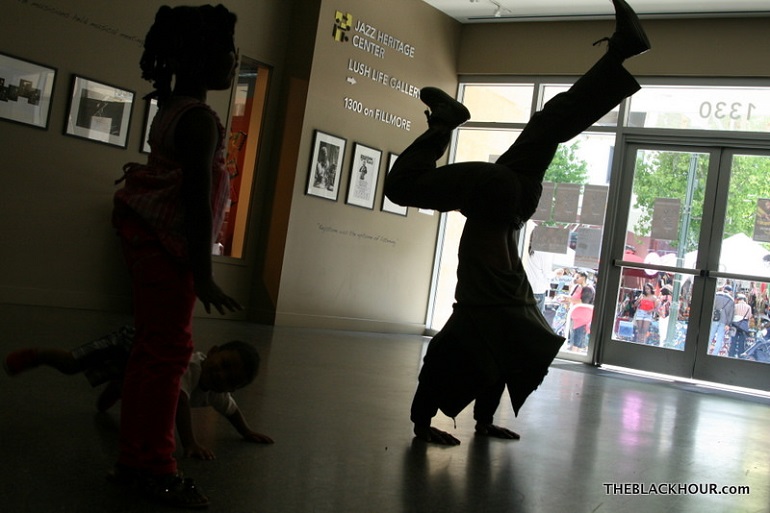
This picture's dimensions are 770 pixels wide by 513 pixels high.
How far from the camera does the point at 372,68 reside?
947cm

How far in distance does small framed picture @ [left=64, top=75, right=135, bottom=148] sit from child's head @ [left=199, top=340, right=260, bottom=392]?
4.85m

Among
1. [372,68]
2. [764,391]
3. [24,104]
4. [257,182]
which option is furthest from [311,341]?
[764,391]

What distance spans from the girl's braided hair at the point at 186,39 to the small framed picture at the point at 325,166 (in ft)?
21.8

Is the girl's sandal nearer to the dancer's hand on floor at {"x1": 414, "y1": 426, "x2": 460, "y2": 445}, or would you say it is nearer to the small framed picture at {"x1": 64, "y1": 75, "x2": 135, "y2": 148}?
the dancer's hand on floor at {"x1": 414, "y1": 426, "x2": 460, "y2": 445}

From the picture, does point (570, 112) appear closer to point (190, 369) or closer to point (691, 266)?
point (190, 369)

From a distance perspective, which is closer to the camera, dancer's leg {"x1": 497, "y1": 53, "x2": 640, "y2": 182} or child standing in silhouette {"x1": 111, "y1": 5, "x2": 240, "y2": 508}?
child standing in silhouette {"x1": 111, "y1": 5, "x2": 240, "y2": 508}

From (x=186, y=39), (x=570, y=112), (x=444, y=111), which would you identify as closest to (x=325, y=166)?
(x=444, y=111)

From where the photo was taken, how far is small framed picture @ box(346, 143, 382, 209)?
30.6ft

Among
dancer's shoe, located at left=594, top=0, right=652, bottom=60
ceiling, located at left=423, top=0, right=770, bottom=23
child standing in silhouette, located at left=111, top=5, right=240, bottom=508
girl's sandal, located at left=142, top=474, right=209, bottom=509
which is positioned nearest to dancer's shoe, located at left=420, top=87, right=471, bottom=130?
dancer's shoe, located at left=594, top=0, right=652, bottom=60

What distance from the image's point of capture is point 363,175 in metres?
9.46

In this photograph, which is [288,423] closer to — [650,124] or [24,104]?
[24,104]

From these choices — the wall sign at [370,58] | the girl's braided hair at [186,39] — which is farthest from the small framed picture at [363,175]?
the girl's braided hair at [186,39]

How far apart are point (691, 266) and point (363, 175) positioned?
360 cm

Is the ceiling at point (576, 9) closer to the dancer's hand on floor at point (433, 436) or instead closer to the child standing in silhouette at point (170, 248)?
the dancer's hand on floor at point (433, 436)
